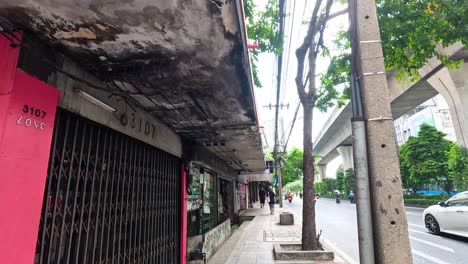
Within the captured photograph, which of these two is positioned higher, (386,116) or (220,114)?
(220,114)

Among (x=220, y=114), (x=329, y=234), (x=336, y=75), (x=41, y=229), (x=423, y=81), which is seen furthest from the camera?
(x=423, y=81)

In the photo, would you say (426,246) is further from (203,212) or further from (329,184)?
(329,184)

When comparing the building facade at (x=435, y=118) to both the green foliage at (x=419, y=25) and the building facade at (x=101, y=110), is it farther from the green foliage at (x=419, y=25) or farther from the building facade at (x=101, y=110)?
the building facade at (x=101, y=110)

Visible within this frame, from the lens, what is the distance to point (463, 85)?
19.7 meters

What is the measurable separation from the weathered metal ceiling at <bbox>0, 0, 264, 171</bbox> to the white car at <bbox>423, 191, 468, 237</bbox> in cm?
886

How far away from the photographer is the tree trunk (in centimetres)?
722

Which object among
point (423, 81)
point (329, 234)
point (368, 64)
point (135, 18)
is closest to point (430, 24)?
point (368, 64)

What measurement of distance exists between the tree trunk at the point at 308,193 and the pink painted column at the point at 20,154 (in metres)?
6.23

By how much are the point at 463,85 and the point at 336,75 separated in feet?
56.1

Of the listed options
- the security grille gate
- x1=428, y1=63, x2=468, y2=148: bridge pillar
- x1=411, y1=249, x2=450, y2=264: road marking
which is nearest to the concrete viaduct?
x1=428, y1=63, x2=468, y2=148: bridge pillar

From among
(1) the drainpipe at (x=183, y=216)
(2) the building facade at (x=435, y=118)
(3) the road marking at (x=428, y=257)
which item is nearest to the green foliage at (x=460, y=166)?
(3) the road marking at (x=428, y=257)

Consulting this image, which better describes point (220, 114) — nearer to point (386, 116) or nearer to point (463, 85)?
point (386, 116)

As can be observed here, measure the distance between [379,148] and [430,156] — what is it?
2815cm

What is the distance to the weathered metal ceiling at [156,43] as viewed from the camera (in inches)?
80.7
